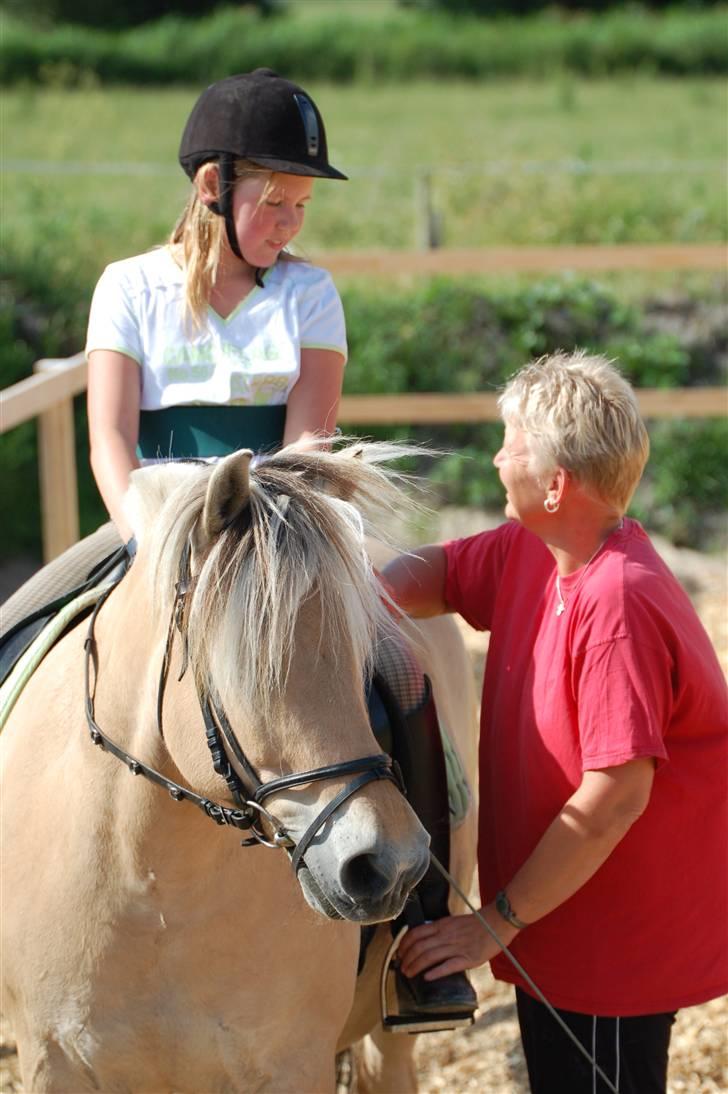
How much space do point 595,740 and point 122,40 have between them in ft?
83.7

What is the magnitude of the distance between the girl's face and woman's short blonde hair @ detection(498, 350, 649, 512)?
0.75 metres

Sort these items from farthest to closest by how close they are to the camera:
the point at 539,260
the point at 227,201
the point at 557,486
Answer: the point at 539,260 < the point at 227,201 < the point at 557,486

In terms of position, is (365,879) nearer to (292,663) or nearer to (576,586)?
(292,663)

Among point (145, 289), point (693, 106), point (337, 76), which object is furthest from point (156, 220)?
point (337, 76)

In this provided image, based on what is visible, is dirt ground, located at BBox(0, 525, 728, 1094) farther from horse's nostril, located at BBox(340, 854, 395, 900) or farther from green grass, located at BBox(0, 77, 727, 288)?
green grass, located at BBox(0, 77, 727, 288)

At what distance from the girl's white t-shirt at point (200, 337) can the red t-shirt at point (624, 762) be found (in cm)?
77

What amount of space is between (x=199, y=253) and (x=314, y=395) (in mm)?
401

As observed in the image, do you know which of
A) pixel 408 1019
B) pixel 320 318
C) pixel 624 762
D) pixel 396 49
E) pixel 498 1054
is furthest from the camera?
pixel 396 49

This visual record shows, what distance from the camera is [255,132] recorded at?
2553 mm

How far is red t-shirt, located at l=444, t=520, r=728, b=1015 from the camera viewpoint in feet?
6.84

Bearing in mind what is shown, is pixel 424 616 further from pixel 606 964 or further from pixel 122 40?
pixel 122 40

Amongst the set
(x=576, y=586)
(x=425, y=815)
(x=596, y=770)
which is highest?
(x=576, y=586)

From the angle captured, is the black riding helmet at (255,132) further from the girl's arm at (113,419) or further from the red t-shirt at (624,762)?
the red t-shirt at (624,762)

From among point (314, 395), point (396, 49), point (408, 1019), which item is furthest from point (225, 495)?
point (396, 49)
